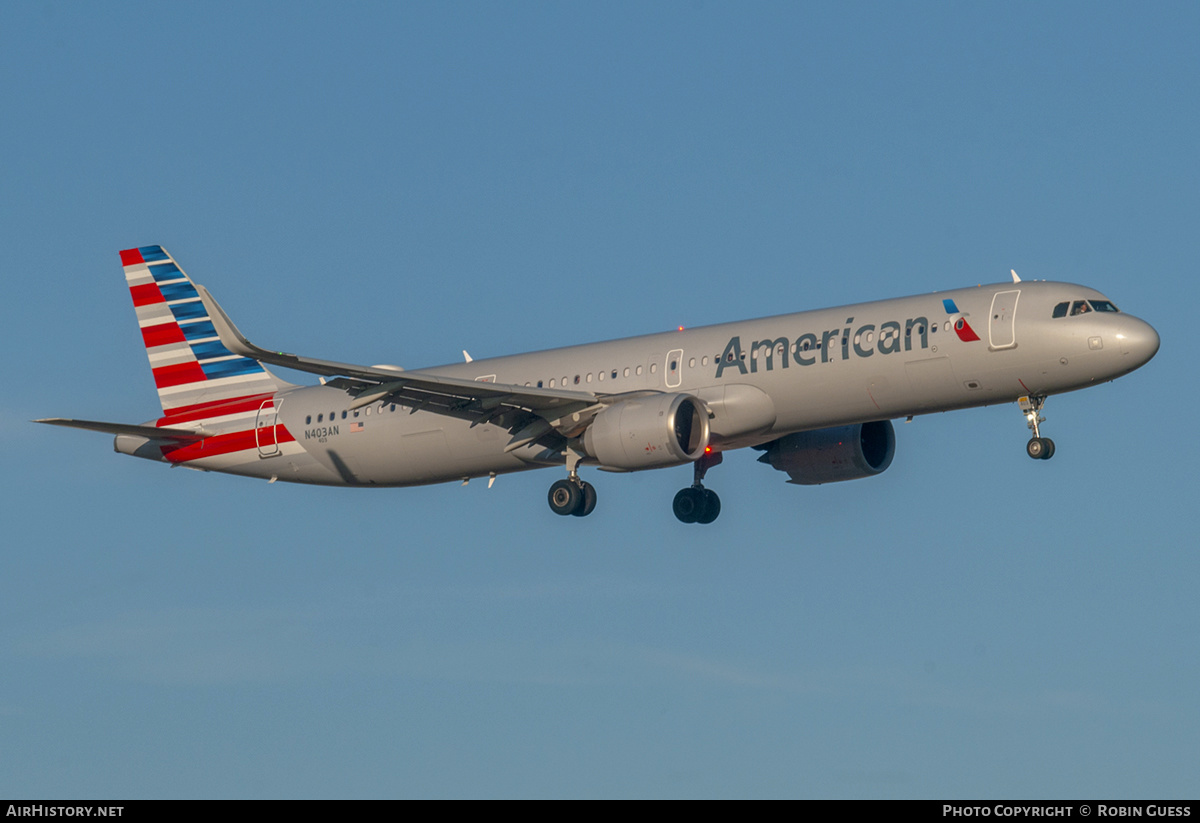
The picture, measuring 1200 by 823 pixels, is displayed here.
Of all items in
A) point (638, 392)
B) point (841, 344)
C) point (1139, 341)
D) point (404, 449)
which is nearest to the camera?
point (1139, 341)

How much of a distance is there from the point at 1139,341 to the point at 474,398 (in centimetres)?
1873

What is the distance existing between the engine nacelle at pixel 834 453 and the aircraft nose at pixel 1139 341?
1104 cm

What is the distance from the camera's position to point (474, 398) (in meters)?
50.2

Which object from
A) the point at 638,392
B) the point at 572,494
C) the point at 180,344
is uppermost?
the point at 180,344

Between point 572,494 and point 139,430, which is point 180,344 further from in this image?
point 572,494

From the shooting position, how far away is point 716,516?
55.2 meters

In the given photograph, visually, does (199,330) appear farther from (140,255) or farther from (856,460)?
(856,460)

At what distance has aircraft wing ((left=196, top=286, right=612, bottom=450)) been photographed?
47.3 metres

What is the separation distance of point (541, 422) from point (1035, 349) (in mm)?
14626

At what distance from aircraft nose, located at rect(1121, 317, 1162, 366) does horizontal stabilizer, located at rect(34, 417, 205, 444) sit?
2964 cm

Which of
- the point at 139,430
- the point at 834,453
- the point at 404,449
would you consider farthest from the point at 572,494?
the point at 139,430

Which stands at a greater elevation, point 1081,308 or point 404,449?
point 1081,308

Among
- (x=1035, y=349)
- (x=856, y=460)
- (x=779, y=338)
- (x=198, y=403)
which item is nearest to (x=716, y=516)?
(x=856, y=460)

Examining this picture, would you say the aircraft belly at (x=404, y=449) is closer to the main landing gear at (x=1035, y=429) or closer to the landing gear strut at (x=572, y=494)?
the landing gear strut at (x=572, y=494)
